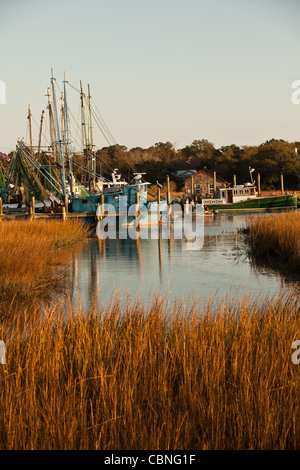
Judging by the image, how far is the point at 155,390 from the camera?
431cm

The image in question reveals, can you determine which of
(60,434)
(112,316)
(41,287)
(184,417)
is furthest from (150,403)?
(41,287)

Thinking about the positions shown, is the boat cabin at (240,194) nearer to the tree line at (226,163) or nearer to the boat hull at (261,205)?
the boat hull at (261,205)

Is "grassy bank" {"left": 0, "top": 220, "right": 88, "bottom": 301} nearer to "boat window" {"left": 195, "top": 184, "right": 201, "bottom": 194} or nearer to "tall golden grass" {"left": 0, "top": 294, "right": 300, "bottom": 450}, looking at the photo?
"tall golden grass" {"left": 0, "top": 294, "right": 300, "bottom": 450}

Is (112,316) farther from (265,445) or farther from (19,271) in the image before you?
(19,271)

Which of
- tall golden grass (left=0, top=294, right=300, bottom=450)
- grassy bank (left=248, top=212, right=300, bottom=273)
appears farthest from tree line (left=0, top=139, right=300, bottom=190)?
tall golden grass (left=0, top=294, right=300, bottom=450)

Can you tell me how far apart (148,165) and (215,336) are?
2591 inches

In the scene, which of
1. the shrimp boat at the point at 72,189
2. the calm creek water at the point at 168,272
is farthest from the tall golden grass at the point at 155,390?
the shrimp boat at the point at 72,189

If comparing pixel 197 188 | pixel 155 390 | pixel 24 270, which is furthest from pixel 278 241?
pixel 197 188

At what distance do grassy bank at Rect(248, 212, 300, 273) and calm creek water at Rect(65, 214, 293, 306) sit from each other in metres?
0.52

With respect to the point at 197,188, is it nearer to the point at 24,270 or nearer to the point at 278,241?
the point at 278,241

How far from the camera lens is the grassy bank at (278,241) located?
1448cm

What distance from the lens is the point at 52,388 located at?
4199mm

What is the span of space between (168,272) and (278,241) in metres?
3.40

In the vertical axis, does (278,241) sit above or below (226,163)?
below
